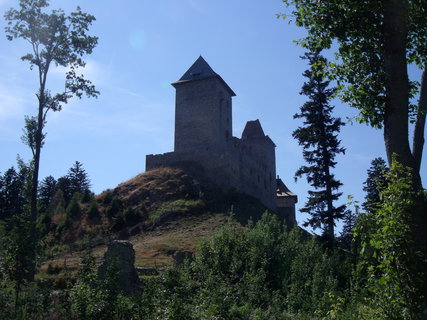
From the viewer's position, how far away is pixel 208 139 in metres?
42.8

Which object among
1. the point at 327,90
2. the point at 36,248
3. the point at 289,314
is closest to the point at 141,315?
the point at 36,248

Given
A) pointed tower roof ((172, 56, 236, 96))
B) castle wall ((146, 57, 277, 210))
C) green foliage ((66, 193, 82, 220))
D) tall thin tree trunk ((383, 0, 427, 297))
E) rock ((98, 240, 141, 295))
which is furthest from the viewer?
pointed tower roof ((172, 56, 236, 96))

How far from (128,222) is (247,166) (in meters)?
15.7

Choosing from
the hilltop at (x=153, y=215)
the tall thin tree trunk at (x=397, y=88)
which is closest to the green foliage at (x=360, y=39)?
the tall thin tree trunk at (x=397, y=88)

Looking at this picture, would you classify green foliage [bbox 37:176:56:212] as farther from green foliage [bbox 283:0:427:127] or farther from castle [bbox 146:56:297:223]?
green foliage [bbox 283:0:427:127]

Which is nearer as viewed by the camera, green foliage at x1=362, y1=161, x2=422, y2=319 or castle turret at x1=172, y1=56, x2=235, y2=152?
green foliage at x1=362, y1=161, x2=422, y2=319

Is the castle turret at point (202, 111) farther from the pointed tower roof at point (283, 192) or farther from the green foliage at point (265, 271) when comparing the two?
the green foliage at point (265, 271)

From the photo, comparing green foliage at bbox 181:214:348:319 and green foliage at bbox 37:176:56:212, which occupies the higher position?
green foliage at bbox 37:176:56:212

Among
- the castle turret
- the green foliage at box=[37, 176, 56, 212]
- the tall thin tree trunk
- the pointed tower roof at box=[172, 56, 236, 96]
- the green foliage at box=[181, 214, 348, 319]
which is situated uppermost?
the pointed tower roof at box=[172, 56, 236, 96]

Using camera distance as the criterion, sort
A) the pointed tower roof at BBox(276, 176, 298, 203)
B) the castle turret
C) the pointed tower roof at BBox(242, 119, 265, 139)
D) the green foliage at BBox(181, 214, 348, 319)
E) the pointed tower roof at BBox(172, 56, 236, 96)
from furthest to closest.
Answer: the pointed tower roof at BBox(276, 176, 298, 203), the pointed tower roof at BBox(242, 119, 265, 139), the pointed tower roof at BBox(172, 56, 236, 96), the castle turret, the green foliage at BBox(181, 214, 348, 319)

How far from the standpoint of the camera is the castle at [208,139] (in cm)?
4169

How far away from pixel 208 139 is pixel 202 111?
300 centimetres

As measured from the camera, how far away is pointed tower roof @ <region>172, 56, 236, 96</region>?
44781mm

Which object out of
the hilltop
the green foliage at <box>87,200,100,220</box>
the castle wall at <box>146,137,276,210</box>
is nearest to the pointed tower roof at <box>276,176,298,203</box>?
the castle wall at <box>146,137,276,210</box>
